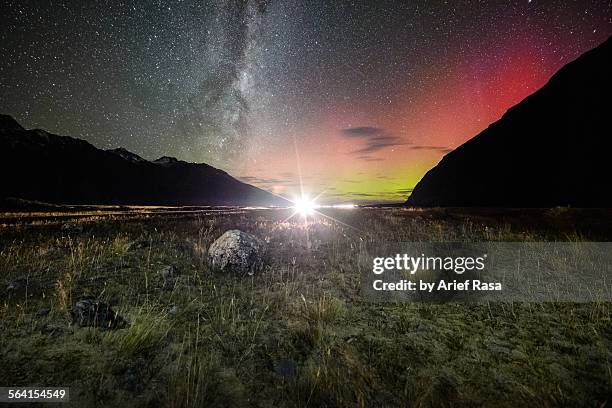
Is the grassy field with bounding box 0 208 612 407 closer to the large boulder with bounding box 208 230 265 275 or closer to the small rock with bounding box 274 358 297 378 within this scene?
the small rock with bounding box 274 358 297 378

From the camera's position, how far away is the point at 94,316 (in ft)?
11.1

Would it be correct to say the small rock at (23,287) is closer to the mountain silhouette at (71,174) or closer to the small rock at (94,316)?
the small rock at (94,316)

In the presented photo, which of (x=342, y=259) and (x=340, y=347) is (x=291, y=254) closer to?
(x=342, y=259)

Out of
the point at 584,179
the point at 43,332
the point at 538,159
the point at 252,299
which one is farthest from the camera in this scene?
the point at 538,159

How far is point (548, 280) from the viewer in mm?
5391

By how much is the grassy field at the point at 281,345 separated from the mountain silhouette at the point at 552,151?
2265 inches

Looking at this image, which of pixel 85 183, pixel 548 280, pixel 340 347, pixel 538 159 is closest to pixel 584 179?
pixel 538 159

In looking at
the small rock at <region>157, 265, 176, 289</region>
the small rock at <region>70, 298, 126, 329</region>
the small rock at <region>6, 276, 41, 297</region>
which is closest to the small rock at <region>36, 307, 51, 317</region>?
the small rock at <region>70, 298, 126, 329</region>

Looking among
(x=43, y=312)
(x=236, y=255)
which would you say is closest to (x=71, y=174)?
(x=236, y=255)

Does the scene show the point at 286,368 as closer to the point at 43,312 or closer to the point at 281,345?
the point at 281,345

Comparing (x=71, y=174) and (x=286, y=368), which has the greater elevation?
(x=71, y=174)

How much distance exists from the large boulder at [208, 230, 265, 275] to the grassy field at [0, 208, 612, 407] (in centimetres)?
40

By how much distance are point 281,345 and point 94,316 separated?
2307mm

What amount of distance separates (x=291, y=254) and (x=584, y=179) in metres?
68.0
